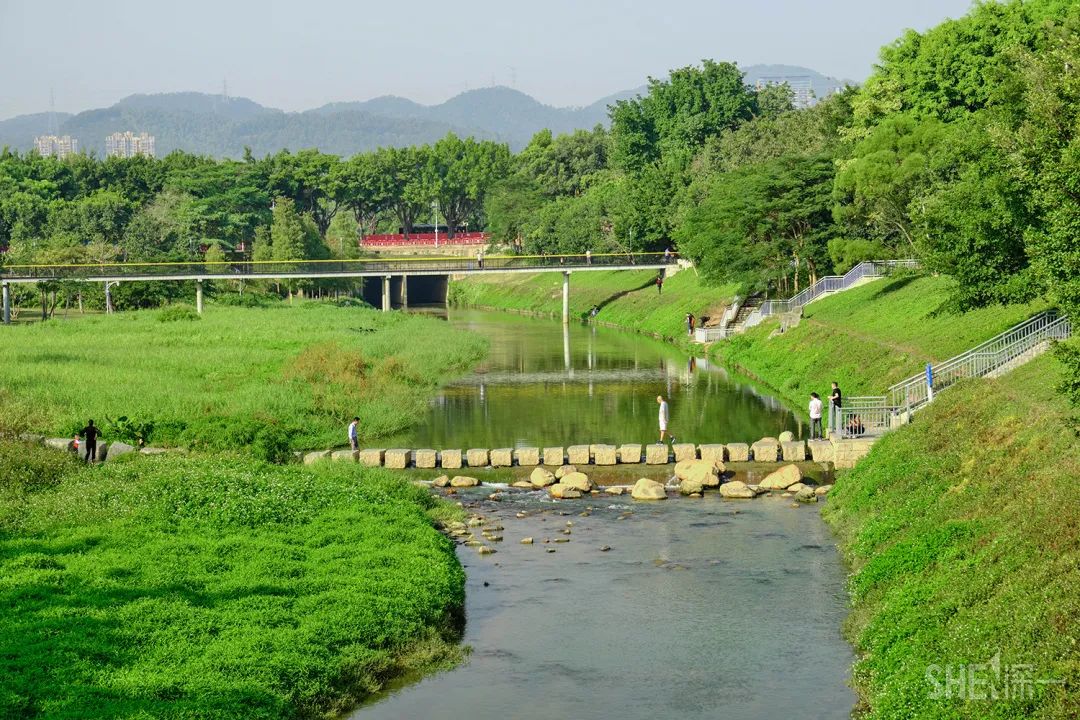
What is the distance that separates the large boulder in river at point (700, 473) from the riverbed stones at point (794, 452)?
277 centimetres

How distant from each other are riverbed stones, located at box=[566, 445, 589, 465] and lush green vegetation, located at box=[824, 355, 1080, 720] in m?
7.99

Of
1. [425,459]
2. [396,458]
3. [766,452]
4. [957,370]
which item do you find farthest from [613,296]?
[396,458]

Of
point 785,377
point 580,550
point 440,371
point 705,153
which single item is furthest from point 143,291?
point 580,550

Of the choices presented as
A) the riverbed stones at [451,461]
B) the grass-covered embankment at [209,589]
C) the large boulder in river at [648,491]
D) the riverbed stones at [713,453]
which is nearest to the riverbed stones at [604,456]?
the riverbed stones at [713,453]

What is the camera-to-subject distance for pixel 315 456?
3941 centimetres

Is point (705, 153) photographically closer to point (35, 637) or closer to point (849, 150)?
point (849, 150)

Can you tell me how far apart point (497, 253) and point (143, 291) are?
55731 millimetres

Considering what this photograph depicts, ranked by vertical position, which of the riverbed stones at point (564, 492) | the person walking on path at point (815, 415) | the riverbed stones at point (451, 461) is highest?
the person walking on path at point (815, 415)

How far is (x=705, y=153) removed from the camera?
111312mm

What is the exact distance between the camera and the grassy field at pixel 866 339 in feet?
153

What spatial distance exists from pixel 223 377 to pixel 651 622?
32988 millimetres

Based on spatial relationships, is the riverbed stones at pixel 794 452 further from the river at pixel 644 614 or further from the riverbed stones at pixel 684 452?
the river at pixel 644 614

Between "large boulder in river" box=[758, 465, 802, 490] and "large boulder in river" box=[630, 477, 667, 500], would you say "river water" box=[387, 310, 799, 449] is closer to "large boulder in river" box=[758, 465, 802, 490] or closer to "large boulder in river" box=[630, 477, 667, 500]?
"large boulder in river" box=[758, 465, 802, 490]

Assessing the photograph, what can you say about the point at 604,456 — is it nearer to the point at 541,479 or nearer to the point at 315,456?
the point at 541,479
